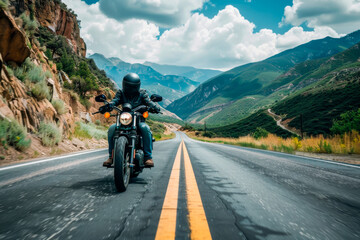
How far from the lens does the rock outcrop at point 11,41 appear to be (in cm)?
792

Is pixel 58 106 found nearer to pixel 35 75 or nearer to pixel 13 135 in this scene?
pixel 35 75

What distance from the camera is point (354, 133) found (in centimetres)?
974

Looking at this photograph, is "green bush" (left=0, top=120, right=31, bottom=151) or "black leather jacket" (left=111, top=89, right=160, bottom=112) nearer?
"black leather jacket" (left=111, top=89, right=160, bottom=112)

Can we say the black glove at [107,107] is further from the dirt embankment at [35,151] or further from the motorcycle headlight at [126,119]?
the dirt embankment at [35,151]

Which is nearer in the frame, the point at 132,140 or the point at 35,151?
the point at 132,140

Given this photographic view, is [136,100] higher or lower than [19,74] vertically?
lower

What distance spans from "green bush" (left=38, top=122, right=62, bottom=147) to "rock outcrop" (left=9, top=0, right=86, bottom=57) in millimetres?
28767

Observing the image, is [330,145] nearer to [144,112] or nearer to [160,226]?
[144,112]

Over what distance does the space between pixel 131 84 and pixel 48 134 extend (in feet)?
19.1

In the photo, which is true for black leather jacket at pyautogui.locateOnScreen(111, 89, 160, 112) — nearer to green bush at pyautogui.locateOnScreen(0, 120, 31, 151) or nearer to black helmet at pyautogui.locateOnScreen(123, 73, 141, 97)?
black helmet at pyautogui.locateOnScreen(123, 73, 141, 97)

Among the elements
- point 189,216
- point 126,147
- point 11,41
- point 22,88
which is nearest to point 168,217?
point 189,216

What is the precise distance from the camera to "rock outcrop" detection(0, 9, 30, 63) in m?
7.92

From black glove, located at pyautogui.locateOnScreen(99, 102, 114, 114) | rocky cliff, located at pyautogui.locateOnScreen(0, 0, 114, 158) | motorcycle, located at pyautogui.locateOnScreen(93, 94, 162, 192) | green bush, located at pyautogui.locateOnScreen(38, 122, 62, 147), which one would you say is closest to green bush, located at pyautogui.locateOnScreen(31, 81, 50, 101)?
rocky cliff, located at pyautogui.locateOnScreen(0, 0, 114, 158)

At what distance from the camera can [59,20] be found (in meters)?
36.7
